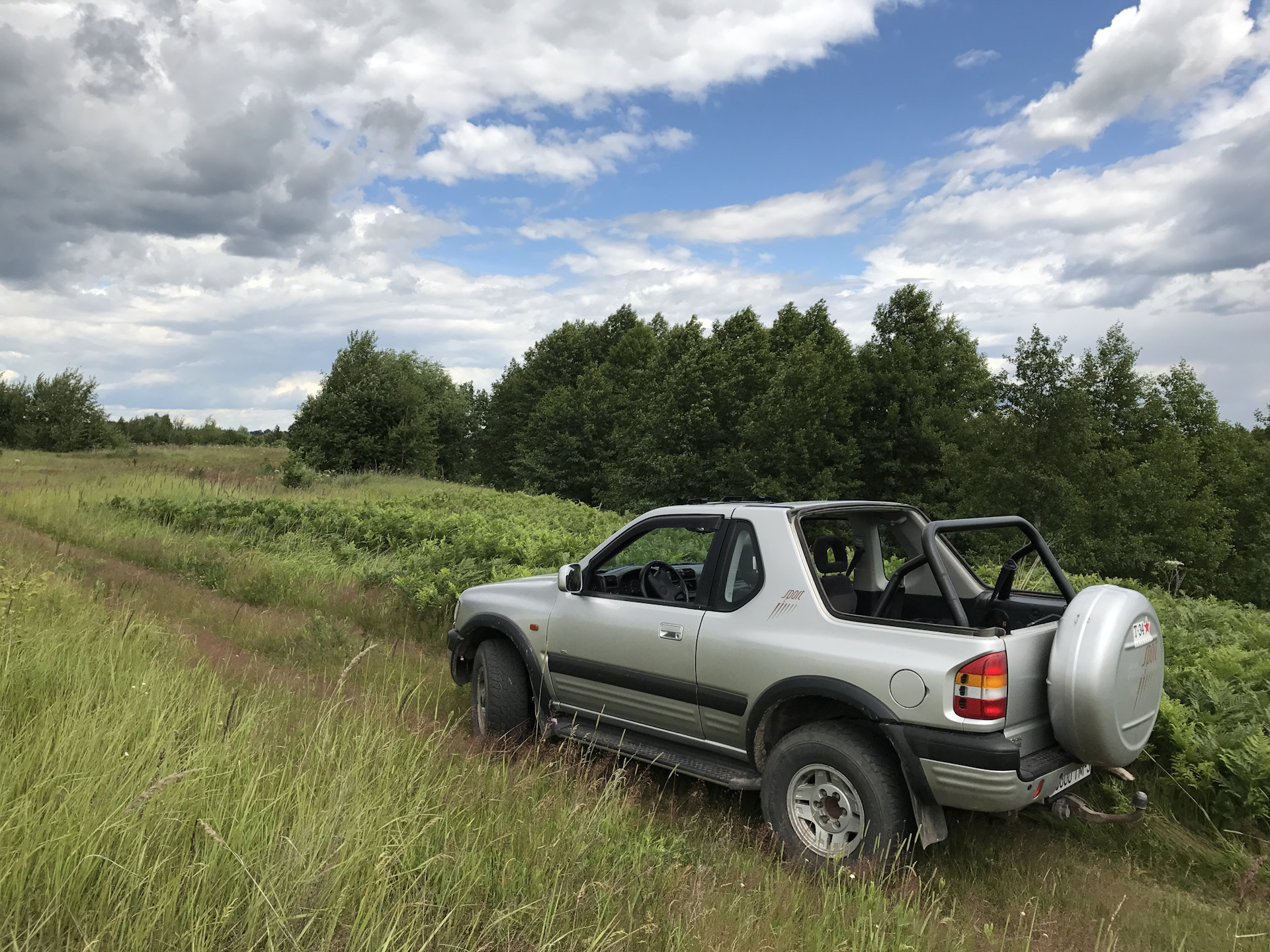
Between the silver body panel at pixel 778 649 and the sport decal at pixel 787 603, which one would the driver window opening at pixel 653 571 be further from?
the sport decal at pixel 787 603

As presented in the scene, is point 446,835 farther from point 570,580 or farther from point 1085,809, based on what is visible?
point 1085,809

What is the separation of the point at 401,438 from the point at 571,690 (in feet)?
133

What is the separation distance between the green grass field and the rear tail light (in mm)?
764

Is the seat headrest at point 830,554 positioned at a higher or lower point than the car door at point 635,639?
higher

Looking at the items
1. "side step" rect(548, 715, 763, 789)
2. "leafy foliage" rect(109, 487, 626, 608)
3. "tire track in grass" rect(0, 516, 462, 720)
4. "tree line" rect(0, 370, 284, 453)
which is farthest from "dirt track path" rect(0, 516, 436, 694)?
"tree line" rect(0, 370, 284, 453)

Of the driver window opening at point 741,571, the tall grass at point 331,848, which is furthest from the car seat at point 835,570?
the tall grass at point 331,848

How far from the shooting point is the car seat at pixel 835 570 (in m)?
5.04

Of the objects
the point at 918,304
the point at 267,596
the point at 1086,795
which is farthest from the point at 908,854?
the point at 918,304

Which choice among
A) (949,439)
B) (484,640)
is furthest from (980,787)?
(949,439)

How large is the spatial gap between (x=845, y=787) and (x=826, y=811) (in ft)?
0.61

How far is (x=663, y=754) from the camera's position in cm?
475

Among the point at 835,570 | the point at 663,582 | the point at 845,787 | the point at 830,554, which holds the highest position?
the point at 830,554

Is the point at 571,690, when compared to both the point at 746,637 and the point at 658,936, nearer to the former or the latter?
the point at 746,637

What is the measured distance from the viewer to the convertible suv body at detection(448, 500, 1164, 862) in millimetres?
3715
